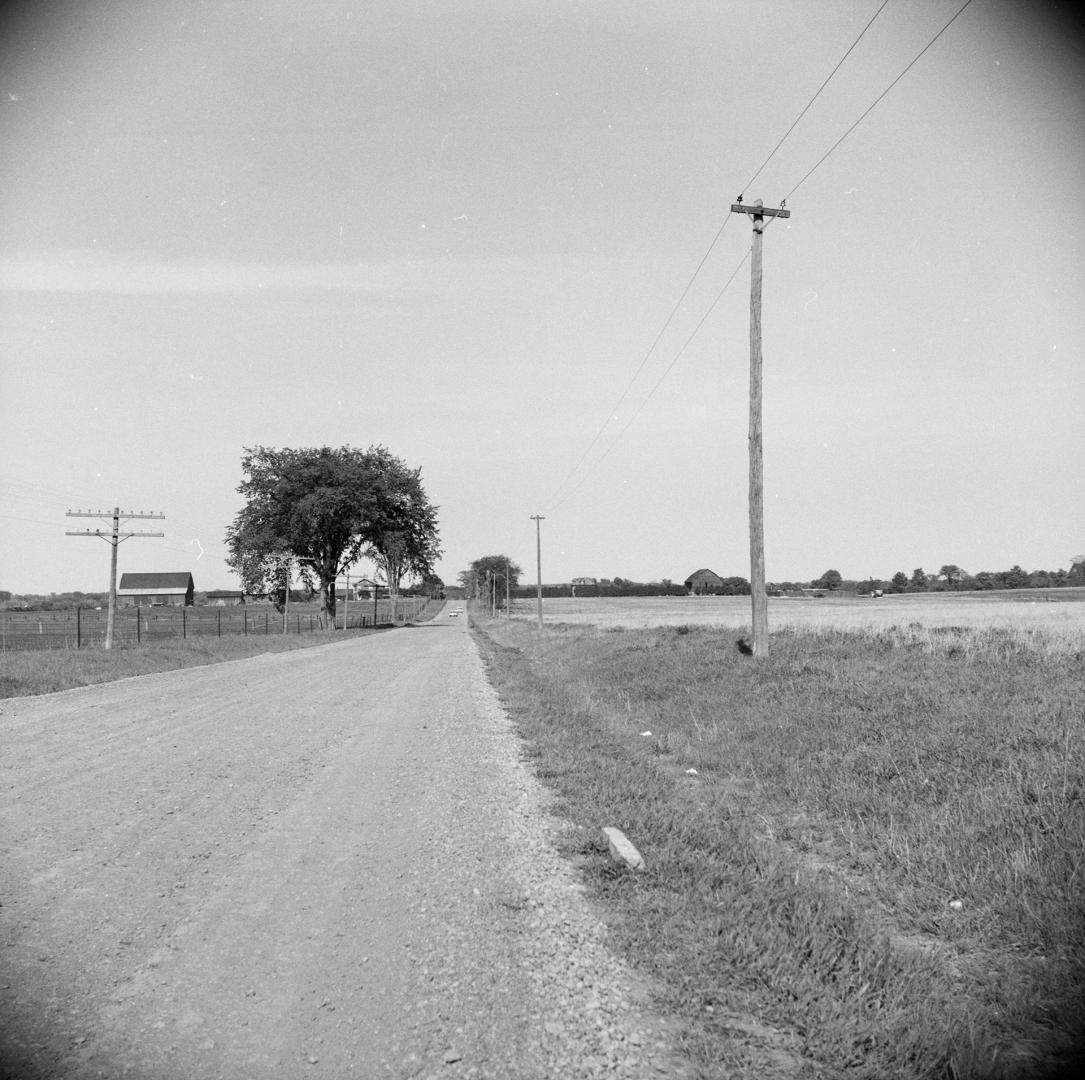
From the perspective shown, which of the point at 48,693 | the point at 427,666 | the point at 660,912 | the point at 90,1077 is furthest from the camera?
the point at 427,666

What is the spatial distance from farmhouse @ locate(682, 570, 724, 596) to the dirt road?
129 meters

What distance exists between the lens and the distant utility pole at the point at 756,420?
1481 centimetres

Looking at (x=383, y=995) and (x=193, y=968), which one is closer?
(x=383, y=995)

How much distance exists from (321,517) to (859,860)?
1924 inches

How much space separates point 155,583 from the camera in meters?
128

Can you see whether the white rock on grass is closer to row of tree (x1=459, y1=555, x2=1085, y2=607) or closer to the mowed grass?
the mowed grass

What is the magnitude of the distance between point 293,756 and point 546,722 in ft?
13.0

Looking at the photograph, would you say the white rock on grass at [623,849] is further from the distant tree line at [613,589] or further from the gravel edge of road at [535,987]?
the distant tree line at [613,589]

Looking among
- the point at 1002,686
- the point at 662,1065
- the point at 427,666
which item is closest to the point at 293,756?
the point at 662,1065

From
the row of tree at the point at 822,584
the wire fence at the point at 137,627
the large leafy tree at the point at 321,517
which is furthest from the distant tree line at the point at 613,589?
the large leafy tree at the point at 321,517

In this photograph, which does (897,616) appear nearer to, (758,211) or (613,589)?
(758,211)

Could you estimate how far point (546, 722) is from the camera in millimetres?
10977

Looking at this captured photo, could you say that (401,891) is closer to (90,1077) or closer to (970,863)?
(90,1077)

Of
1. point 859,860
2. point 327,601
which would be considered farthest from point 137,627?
point 859,860
